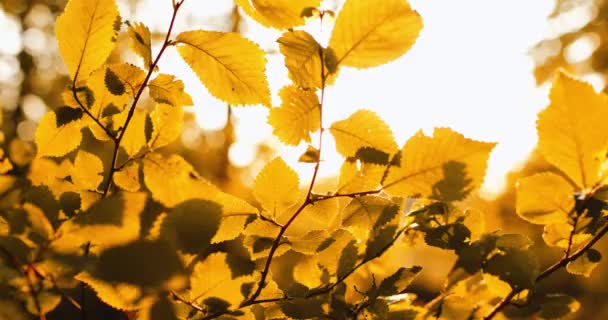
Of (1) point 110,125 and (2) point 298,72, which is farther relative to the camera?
(1) point 110,125

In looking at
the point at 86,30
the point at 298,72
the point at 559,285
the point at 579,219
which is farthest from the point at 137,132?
the point at 559,285

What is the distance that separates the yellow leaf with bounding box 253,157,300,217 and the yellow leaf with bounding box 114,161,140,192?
0.17 metres

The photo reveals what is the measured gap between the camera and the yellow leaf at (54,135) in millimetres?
741

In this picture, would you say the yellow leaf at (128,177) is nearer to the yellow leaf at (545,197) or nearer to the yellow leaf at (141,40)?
the yellow leaf at (141,40)

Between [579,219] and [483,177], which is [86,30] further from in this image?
[579,219]

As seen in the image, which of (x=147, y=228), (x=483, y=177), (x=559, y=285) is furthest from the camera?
(x=559, y=285)

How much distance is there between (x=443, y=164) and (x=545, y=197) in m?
0.13

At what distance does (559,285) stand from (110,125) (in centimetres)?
841

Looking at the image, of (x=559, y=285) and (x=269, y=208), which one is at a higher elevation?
(x=269, y=208)

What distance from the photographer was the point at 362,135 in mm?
667

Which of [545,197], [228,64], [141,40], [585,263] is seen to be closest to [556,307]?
[585,263]

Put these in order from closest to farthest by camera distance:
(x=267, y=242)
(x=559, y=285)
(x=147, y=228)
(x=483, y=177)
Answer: (x=147, y=228) < (x=483, y=177) < (x=267, y=242) < (x=559, y=285)

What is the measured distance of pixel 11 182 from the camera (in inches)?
23.4

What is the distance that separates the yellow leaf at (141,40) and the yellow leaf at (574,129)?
0.49 meters
